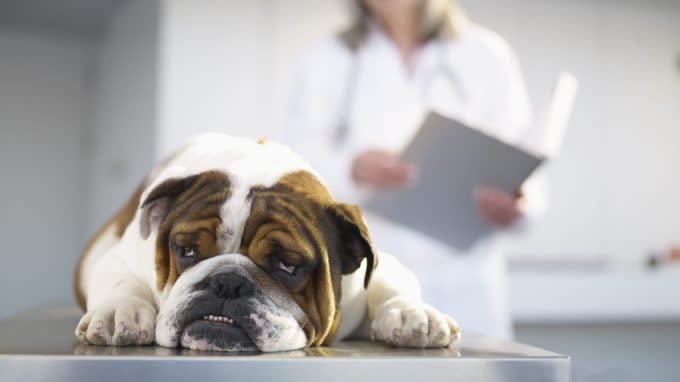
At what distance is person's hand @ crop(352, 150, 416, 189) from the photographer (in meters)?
1.74

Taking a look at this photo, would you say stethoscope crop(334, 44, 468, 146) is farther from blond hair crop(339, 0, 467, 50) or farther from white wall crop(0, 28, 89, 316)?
white wall crop(0, 28, 89, 316)

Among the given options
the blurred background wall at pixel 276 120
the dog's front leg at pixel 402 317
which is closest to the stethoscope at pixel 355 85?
the blurred background wall at pixel 276 120

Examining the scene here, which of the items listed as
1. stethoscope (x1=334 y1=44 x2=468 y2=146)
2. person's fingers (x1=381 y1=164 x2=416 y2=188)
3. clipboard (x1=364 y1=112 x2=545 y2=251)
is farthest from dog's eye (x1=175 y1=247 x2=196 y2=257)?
stethoscope (x1=334 y1=44 x2=468 y2=146)

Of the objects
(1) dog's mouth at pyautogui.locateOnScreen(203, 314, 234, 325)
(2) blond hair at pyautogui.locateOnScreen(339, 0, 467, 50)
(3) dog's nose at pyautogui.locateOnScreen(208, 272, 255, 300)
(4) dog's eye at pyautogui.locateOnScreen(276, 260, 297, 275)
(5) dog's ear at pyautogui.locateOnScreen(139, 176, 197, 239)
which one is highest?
(2) blond hair at pyautogui.locateOnScreen(339, 0, 467, 50)

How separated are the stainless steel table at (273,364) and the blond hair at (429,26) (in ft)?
5.35

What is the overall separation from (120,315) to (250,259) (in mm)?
113

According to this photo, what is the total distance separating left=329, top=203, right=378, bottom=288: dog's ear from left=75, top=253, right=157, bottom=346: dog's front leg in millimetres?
175

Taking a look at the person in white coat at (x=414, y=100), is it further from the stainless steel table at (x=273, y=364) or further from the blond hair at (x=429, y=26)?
the stainless steel table at (x=273, y=364)

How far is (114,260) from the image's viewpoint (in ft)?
2.77

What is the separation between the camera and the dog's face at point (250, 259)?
64 cm

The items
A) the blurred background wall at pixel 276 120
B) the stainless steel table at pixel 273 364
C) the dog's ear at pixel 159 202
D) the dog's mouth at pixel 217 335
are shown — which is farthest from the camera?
the blurred background wall at pixel 276 120

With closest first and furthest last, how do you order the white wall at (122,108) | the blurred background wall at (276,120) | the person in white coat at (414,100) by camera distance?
the person in white coat at (414,100), the blurred background wall at (276,120), the white wall at (122,108)

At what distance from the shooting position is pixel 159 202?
0.74 m

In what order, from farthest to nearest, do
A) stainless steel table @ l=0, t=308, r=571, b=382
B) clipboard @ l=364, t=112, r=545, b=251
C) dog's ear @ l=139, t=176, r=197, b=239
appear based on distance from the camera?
clipboard @ l=364, t=112, r=545, b=251
dog's ear @ l=139, t=176, r=197, b=239
stainless steel table @ l=0, t=308, r=571, b=382
